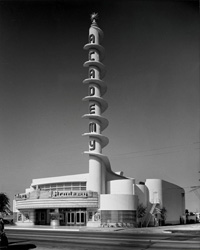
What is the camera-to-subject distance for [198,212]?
269 feet

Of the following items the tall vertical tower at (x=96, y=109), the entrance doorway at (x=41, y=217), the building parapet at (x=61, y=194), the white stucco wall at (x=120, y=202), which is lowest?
the entrance doorway at (x=41, y=217)

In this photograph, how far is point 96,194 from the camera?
5066 centimetres

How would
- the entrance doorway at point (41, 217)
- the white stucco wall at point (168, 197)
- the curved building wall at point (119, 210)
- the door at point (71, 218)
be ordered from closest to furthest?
the curved building wall at point (119, 210) → the door at point (71, 218) → the entrance doorway at point (41, 217) → the white stucco wall at point (168, 197)

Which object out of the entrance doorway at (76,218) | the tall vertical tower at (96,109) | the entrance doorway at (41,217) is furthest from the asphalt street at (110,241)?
the entrance doorway at (41,217)

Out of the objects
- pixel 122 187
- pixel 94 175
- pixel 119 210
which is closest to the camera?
pixel 119 210

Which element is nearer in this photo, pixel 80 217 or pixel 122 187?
pixel 80 217

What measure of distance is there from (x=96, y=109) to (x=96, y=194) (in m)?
13.4

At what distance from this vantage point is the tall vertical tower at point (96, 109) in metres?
53.4

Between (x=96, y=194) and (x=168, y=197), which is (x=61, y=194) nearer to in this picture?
(x=96, y=194)

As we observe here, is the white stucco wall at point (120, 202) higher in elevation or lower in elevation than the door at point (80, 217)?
higher

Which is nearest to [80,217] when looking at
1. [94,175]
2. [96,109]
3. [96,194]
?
[96,194]

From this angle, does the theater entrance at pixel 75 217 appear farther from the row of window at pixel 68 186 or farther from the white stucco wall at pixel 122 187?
the white stucco wall at pixel 122 187

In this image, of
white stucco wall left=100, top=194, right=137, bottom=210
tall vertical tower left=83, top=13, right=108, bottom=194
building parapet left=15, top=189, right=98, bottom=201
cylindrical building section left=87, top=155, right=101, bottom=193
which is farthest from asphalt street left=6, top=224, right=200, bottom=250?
tall vertical tower left=83, top=13, right=108, bottom=194

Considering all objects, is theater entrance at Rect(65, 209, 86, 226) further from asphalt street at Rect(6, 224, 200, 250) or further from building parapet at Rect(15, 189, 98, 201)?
asphalt street at Rect(6, 224, 200, 250)
